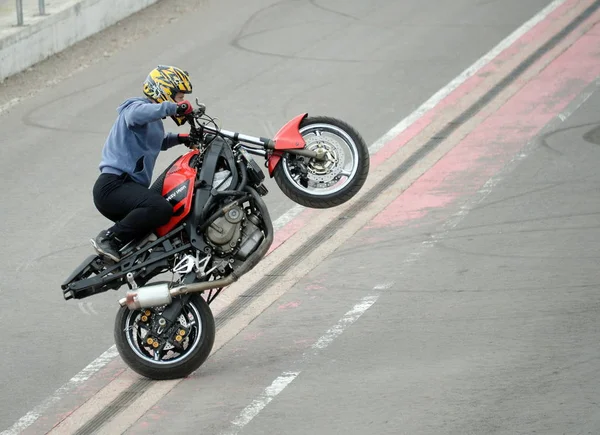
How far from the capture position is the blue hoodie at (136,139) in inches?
307

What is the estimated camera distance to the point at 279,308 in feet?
29.9

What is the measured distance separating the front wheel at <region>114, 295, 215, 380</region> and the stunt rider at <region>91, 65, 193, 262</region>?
1.55ft

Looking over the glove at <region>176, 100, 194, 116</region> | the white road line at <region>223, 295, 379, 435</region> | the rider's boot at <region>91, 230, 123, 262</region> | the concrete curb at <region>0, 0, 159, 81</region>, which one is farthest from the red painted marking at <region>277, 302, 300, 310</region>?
the concrete curb at <region>0, 0, 159, 81</region>

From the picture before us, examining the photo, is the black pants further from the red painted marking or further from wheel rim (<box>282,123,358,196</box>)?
the red painted marking

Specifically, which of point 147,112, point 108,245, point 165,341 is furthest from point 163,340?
point 147,112

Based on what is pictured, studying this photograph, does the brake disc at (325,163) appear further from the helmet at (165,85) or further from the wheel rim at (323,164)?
the helmet at (165,85)

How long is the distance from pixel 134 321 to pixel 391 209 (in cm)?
354

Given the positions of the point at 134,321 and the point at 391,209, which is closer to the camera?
the point at 134,321

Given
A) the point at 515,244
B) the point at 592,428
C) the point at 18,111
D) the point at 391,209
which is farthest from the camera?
the point at 18,111

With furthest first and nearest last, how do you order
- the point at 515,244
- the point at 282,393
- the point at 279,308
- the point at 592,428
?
the point at 515,244
the point at 279,308
the point at 282,393
the point at 592,428

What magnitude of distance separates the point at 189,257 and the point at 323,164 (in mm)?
1249

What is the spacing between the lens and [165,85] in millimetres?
7957

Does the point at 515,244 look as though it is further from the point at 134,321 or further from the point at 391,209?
the point at 134,321

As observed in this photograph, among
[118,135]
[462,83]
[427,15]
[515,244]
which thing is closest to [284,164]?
[118,135]
